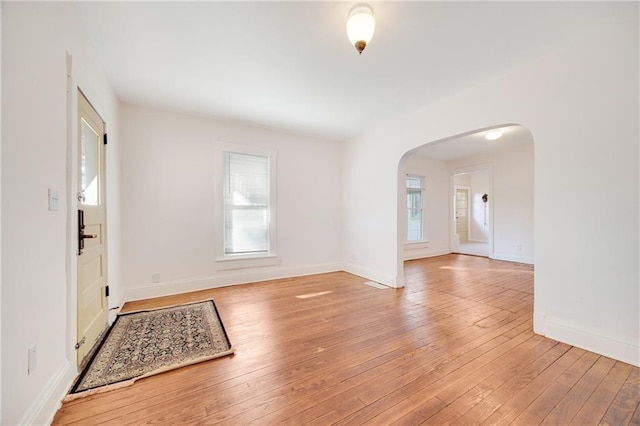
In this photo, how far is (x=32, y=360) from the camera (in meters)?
1.29

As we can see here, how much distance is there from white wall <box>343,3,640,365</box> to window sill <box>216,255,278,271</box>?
3559mm

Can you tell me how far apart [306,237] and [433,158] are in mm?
4368

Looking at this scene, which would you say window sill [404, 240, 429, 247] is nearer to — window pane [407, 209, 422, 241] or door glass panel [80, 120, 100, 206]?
window pane [407, 209, 422, 241]

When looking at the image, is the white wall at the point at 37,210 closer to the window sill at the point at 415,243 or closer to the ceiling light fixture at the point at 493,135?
the ceiling light fixture at the point at 493,135

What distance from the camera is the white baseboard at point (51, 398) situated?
1.26 metres

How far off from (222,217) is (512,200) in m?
6.50

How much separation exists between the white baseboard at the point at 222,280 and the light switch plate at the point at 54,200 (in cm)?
232

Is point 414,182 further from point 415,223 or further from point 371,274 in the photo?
point 371,274

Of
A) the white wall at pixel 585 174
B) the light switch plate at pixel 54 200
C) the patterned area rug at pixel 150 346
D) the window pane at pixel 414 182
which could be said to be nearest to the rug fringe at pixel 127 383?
the patterned area rug at pixel 150 346

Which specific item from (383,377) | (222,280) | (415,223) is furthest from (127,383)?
(415,223)

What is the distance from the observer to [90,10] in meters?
1.85

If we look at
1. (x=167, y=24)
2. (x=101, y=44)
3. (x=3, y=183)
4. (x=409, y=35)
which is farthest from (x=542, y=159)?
(x=101, y=44)

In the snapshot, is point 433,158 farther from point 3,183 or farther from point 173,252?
point 3,183

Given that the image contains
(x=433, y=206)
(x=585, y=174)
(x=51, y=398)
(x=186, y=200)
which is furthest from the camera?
(x=433, y=206)
